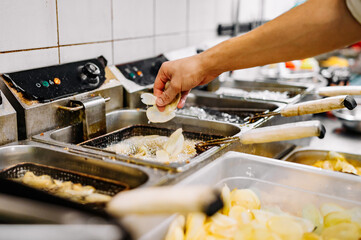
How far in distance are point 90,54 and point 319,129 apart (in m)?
1.24

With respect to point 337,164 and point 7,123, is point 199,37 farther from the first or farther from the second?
point 7,123

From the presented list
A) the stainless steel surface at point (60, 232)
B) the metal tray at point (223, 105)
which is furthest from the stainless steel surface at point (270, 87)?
the stainless steel surface at point (60, 232)

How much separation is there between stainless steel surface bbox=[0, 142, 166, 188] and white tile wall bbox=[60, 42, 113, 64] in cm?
55

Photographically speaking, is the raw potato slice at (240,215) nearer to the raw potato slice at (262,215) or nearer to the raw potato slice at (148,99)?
the raw potato slice at (262,215)

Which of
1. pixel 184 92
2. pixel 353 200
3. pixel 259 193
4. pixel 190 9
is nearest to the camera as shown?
pixel 353 200

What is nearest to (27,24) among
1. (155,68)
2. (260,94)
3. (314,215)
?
(155,68)

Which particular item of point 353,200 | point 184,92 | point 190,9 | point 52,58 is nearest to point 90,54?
point 52,58

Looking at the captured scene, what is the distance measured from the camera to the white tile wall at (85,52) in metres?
1.76

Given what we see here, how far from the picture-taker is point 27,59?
1582 mm

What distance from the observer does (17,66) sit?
154 centimetres

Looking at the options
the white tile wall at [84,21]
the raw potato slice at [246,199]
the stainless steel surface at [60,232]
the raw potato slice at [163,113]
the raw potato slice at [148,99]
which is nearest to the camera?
the stainless steel surface at [60,232]

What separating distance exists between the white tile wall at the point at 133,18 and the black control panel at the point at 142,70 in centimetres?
17

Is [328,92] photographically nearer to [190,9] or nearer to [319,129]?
[319,129]

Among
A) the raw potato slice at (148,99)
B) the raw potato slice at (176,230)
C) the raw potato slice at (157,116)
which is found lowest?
the raw potato slice at (176,230)
